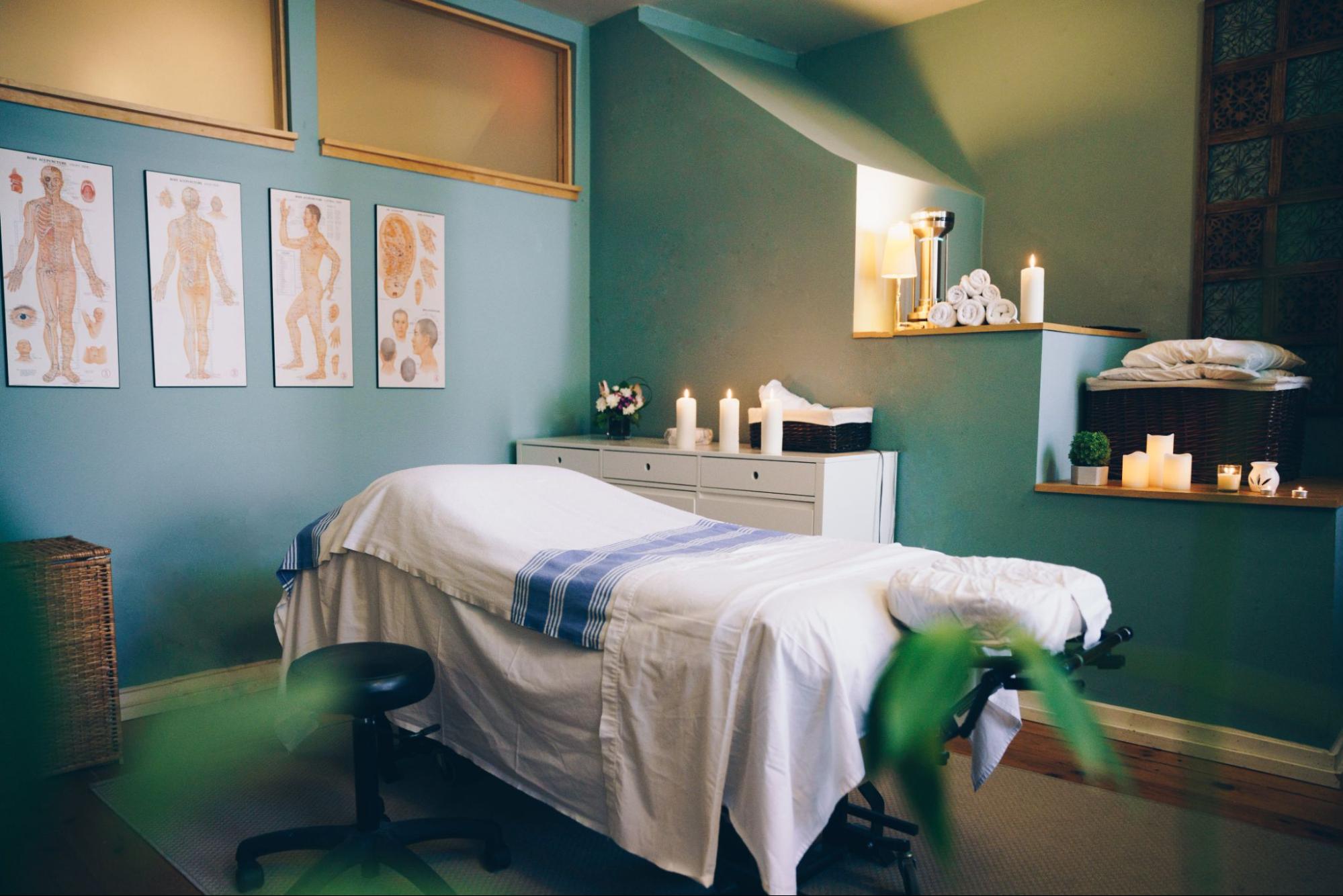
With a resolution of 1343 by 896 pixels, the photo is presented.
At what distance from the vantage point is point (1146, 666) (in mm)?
347

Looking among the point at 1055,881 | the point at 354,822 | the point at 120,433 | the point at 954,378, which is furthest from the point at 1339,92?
the point at 120,433

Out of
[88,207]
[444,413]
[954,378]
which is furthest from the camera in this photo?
[444,413]

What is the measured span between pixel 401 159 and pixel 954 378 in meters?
2.03

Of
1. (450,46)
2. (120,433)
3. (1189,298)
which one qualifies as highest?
(450,46)

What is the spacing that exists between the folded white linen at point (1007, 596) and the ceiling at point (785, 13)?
274 centimetres

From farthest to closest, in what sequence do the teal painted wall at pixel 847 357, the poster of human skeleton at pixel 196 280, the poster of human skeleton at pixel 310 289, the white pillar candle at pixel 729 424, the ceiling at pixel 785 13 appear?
the ceiling at pixel 785 13
the white pillar candle at pixel 729 424
the poster of human skeleton at pixel 310 289
the poster of human skeleton at pixel 196 280
the teal painted wall at pixel 847 357

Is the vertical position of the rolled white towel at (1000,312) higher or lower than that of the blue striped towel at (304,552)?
higher

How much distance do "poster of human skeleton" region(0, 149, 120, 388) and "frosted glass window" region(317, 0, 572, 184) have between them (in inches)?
31.0

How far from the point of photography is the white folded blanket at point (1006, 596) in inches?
52.9

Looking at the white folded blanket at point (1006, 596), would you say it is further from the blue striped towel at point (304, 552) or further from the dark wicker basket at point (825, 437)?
the blue striped towel at point (304, 552)

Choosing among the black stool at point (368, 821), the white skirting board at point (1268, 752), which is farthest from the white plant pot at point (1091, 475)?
the black stool at point (368, 821)

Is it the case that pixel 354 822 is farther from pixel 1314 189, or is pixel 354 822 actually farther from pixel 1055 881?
pixel 1314 189

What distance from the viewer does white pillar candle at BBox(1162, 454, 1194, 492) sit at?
253 cm

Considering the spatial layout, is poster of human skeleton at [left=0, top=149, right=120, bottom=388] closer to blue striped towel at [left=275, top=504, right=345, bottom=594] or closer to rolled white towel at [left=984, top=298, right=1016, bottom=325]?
blue striped towel at [left=275, top=504, right=345, bottom=594]
